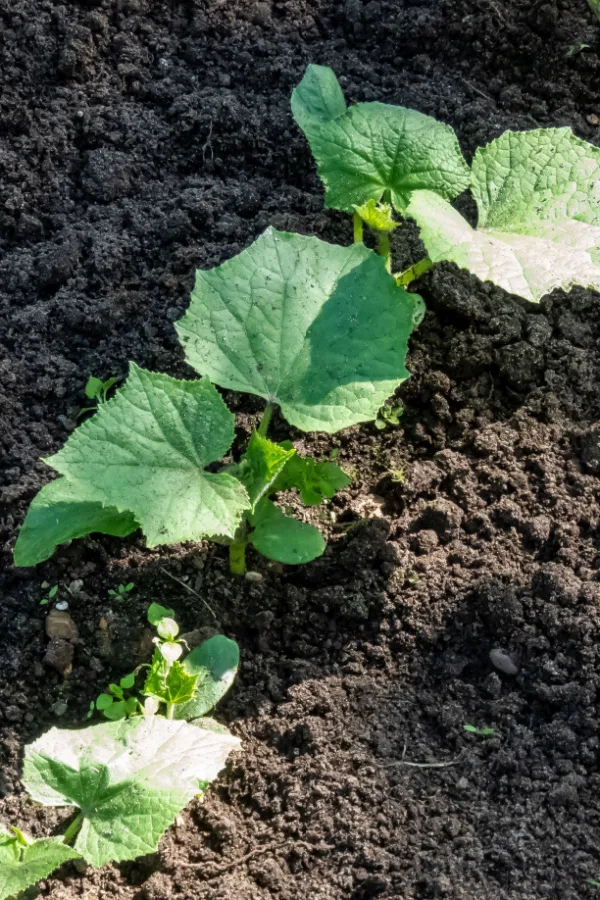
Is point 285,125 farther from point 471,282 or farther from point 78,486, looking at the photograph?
point 78,486

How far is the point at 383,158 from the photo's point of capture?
7.09 ft

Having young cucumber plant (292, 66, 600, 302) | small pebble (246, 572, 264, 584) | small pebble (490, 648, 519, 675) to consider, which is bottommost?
small pebble (490, 648, 519, 675)

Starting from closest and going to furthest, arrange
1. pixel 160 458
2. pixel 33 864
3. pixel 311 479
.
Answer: pixel 33 864 → pixel 160 458 → pixel 311 479

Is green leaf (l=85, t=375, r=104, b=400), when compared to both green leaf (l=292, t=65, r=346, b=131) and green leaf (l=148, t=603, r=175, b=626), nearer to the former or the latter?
green leaf (l=148, t=603, r=175, b=626)

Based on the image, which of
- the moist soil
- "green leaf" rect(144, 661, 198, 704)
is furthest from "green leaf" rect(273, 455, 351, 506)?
"green leaf" rect(144, 661, 198, 704)

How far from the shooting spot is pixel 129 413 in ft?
5.95

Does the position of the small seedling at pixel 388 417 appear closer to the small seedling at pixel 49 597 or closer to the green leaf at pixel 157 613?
the green leaf at pixel 157 613

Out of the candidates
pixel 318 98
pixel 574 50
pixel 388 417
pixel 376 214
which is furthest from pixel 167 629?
pixel 574 50

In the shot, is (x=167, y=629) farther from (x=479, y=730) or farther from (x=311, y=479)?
(x=479, y=730)

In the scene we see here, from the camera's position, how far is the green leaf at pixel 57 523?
1.89 metres

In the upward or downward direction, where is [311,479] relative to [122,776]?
upward

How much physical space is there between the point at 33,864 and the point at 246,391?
0.95 metres

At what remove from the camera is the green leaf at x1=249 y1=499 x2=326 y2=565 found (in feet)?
6.32

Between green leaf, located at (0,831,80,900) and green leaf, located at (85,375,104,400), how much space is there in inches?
40.2
